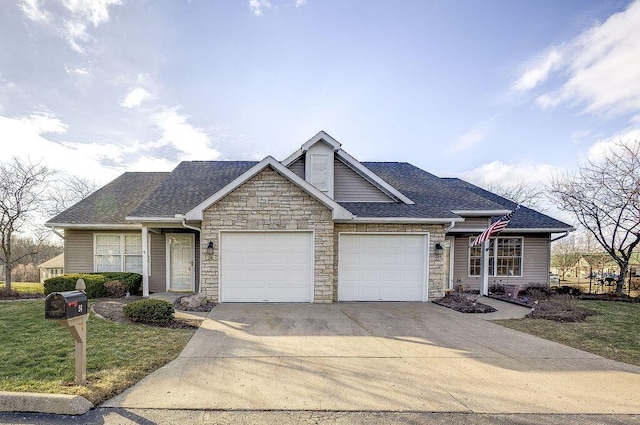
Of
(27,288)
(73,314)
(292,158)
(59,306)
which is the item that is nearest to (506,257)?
(292,158)

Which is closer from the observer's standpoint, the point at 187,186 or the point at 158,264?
the point at 158,264

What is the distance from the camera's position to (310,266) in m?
9.66

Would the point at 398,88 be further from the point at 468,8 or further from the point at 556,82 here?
the point at 556,82

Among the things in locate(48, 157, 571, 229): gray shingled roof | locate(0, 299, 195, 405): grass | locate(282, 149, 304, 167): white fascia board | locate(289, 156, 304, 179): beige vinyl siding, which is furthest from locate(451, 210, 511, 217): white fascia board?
locate(0, 299, 195, 405): grass

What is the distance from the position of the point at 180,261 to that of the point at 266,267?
471 centimetres

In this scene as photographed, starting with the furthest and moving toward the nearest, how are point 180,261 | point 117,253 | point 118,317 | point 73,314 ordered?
1. point 117,253
2. point 180,261
3. point 118,317
4. point 73,314

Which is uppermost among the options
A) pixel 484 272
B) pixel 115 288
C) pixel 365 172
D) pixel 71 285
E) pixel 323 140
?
pixel 323 140

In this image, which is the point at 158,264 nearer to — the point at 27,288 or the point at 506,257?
the point at 27,288

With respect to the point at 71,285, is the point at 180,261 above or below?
above

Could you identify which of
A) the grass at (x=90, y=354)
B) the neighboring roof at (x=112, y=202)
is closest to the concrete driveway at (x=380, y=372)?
the grass at (x=90, y=354)

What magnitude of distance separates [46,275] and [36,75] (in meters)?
22.4

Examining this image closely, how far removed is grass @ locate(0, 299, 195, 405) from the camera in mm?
3678

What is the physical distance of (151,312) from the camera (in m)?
6.84

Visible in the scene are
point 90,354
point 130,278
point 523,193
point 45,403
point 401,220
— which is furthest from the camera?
point 523,193
